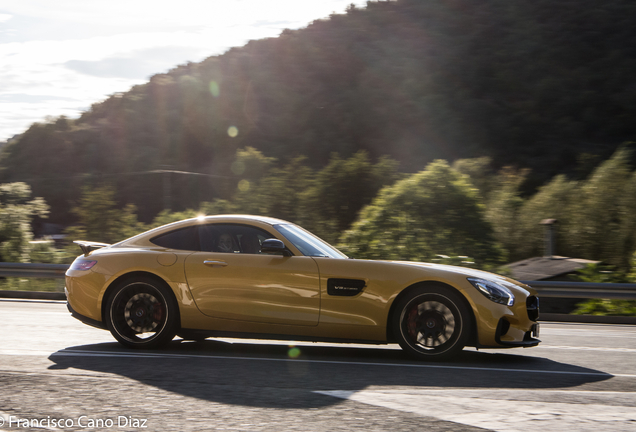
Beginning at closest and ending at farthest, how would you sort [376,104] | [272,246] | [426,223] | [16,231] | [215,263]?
[272,246], [215,263], [426,223], [16,231], [376,104]

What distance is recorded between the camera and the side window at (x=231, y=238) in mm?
6668

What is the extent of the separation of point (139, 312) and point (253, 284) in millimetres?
1194

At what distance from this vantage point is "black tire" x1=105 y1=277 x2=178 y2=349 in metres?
6.58

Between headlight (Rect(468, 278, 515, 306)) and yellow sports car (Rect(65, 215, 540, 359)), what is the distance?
0.01 meters

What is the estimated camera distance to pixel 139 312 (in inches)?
262

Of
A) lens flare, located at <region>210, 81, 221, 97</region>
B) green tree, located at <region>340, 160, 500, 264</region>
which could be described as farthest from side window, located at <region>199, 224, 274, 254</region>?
lens flare, located at <region>210, 81, 221, 97</region>

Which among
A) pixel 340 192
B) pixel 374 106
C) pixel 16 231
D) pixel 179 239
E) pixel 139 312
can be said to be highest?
pixel 374 106

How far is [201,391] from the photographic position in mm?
4789

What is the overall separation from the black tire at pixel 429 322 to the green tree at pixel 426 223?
909 centimetres

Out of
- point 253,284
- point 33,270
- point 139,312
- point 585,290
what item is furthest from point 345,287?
point 33,270

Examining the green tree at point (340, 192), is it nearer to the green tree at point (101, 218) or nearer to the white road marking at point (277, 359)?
the green tree at point (101, 218)

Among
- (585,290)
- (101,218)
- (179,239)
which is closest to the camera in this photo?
(179,239)

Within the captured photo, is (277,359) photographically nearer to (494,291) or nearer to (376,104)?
(494,291)

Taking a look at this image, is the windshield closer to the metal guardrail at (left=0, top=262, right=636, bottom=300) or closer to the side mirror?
the side mirror
